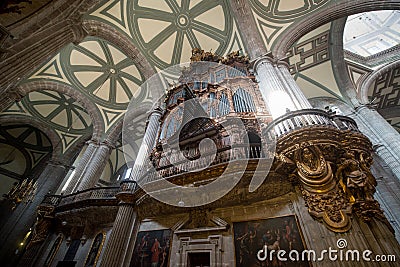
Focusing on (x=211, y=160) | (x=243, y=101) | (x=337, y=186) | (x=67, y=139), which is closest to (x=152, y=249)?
(x=211, y=160)

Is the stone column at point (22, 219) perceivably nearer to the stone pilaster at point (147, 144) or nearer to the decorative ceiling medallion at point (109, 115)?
the decorative ceiling medallion at point (109, 115)

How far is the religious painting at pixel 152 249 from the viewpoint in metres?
4.83

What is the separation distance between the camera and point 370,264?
2709 millimetres

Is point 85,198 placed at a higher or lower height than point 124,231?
higher

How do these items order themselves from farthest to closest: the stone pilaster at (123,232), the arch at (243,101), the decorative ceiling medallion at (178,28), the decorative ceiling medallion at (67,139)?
1. the decorative ceiling medallion at (67,139)
2. the decorative ceiling medallion at (178,28)
3. the arch at (243,101)
4. the stone pilaster at (123,232)

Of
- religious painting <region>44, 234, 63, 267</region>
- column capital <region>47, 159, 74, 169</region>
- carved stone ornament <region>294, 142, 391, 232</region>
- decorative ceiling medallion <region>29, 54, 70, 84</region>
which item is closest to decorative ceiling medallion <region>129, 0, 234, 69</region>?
decorative ceiling medallion <region>29, 54, 70, 84</region>

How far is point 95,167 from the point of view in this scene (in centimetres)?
972

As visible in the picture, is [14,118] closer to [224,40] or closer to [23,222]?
[23,222]

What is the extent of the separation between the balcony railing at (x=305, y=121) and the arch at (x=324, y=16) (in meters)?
4.18

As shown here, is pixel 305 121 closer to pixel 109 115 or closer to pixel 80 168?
pixel 80 168

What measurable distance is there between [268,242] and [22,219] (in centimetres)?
1262

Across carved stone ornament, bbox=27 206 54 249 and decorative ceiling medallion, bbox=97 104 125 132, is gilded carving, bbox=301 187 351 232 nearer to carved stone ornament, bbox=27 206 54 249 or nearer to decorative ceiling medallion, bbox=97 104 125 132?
carved stone ornament, bbox=27 206 54 249

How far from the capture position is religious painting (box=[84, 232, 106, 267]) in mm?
6284

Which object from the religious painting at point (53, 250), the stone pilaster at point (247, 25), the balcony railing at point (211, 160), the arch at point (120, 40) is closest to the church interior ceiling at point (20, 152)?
the religious painting at point (53, 250)
